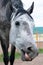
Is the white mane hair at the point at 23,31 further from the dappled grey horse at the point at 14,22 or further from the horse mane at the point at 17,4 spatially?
the horse mane at the point at 17,4

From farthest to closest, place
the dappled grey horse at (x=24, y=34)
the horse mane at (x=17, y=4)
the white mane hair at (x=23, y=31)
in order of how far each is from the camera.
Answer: the horse mane at (x=17, y=4) < the white mane hair at (x=23, y=31) < the dappled grey horse at (x=24, y=34)

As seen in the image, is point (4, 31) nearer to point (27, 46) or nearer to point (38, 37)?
point (27, 46)

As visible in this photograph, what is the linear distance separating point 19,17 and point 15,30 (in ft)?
0.96

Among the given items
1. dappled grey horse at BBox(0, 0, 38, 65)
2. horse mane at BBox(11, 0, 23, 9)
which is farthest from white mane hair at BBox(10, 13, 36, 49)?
horse mane at BBox(11, 0, 23, 9)

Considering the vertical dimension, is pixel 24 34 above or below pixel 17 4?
below

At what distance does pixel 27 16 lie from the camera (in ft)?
20.3

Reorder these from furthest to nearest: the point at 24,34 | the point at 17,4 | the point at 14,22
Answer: the point at 17,4 → the point at 14,22 → the point at 24,34

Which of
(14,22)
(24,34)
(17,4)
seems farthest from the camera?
(17,4)

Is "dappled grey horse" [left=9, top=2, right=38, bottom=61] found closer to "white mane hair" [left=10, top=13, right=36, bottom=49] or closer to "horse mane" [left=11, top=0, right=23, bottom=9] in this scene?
"white mane hair" [left=10, top=13, right=36, bottom=49]

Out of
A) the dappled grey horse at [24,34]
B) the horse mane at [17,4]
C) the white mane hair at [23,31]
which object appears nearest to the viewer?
the dappled grey horse at [24,34]

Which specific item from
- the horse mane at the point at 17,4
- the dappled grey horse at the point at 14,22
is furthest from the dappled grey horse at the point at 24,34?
the horse mane at the point at 17,4

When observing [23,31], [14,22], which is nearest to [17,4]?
[14,22]

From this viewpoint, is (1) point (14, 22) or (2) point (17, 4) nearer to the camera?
(1) point (14, 22)

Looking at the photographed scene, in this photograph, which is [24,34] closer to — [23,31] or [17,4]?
[23,31]
